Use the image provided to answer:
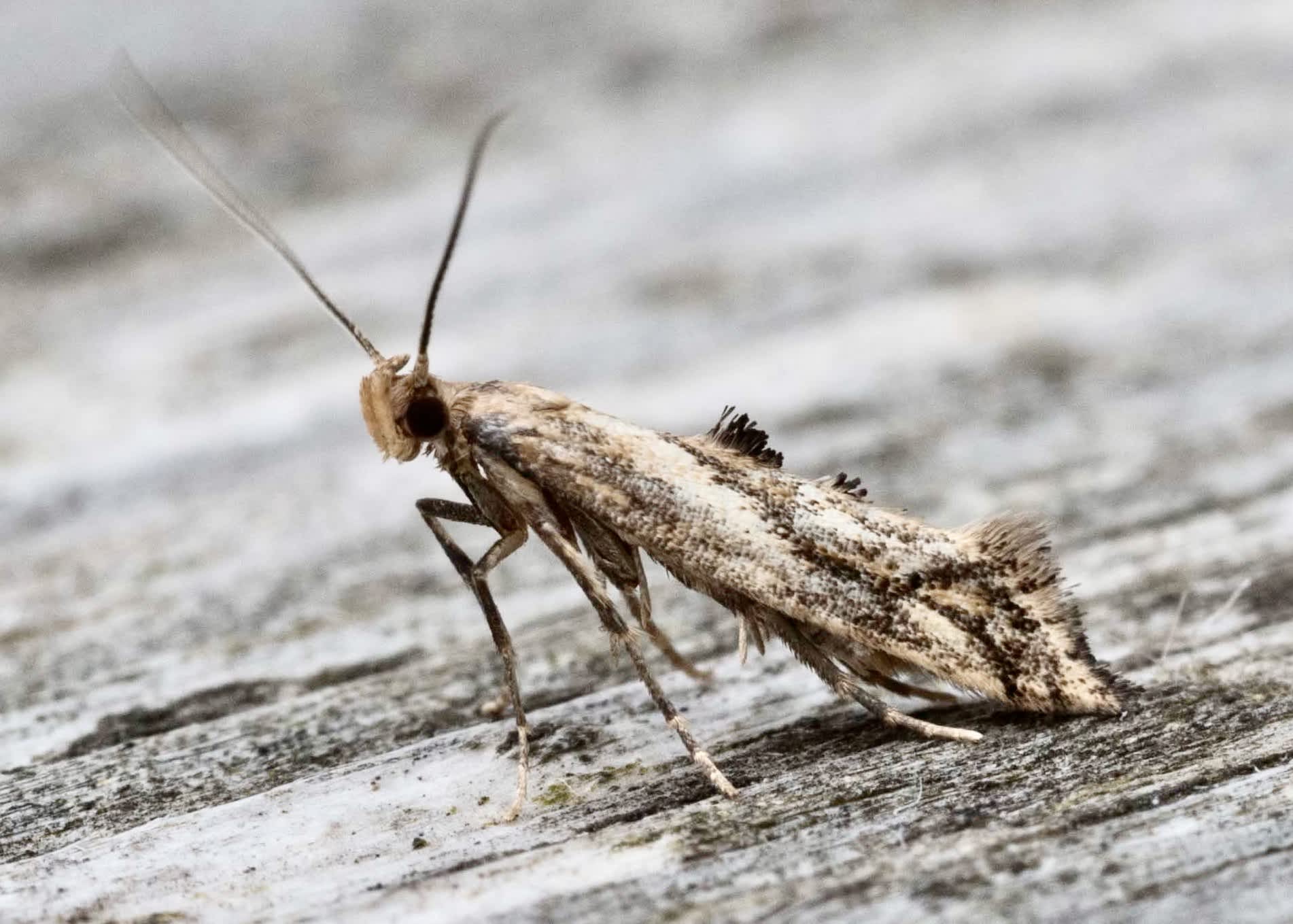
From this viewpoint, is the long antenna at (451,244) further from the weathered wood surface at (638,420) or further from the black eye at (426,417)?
the weathered wood surface at (638,420)

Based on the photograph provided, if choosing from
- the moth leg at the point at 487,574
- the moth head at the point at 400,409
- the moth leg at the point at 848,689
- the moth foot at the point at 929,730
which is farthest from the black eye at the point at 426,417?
the moth foot at the point at 929,730

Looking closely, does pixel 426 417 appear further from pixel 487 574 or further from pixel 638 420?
pixel 638 420

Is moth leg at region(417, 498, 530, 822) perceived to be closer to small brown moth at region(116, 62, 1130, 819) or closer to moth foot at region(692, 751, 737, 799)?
small brown moth at region(116, 62, 1130, 819)

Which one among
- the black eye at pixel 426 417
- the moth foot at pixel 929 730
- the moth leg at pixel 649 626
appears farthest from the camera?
the moth leg at pixel 649 626

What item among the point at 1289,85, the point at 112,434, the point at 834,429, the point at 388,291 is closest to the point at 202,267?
the point at 388,291

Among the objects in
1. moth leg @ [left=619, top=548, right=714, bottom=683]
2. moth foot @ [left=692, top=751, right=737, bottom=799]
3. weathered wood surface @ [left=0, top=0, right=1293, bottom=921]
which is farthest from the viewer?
moth leg @ [left=619, top=548, right=714, bottom=683]

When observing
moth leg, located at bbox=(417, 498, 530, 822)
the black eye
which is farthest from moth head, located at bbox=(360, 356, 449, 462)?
moth leg, located at bbox=(417, 498, 530, 822)

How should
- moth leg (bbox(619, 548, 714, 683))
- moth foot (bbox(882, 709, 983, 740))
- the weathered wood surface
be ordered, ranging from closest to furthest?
the weathered wood surface < moth foot (bbox(882, 709, 983, 740)) < moth leg (bbox(619, 548, 714, 683))

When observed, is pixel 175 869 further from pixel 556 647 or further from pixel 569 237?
pixel 569 237
